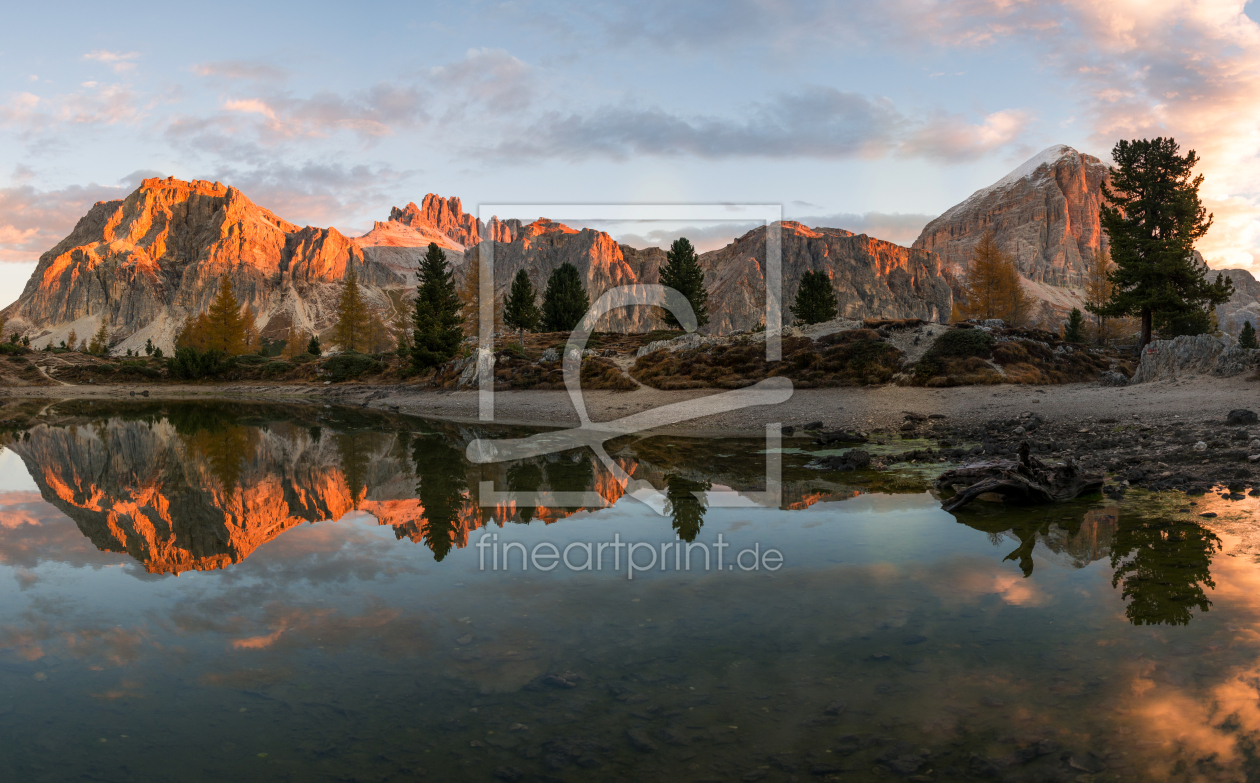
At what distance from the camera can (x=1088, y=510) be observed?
12391 millimetres

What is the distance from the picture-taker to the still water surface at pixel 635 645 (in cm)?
507

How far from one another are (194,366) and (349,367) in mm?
20931

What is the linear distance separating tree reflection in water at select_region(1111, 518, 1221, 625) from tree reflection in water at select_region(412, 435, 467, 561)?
9.91 meters

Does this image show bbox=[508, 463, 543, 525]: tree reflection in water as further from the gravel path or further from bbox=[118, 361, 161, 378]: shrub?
bbox=[118, 361, 161, 378]: shrub

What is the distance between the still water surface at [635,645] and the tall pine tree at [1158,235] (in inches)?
1238

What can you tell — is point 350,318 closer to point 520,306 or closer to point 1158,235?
point 520,306

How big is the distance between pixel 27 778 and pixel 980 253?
263 feet

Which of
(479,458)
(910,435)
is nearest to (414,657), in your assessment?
(479,458)

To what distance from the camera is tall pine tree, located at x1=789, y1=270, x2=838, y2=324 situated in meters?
69.1

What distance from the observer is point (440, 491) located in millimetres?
16703

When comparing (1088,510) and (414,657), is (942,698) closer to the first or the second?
(414,657)

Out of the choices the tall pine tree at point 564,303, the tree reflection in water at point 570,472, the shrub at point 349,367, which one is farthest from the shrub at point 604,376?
the tall pine tree at point 564,303

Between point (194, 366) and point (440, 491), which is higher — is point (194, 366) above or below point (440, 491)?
above

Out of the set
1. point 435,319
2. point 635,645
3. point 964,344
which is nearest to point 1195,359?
point 964,344
